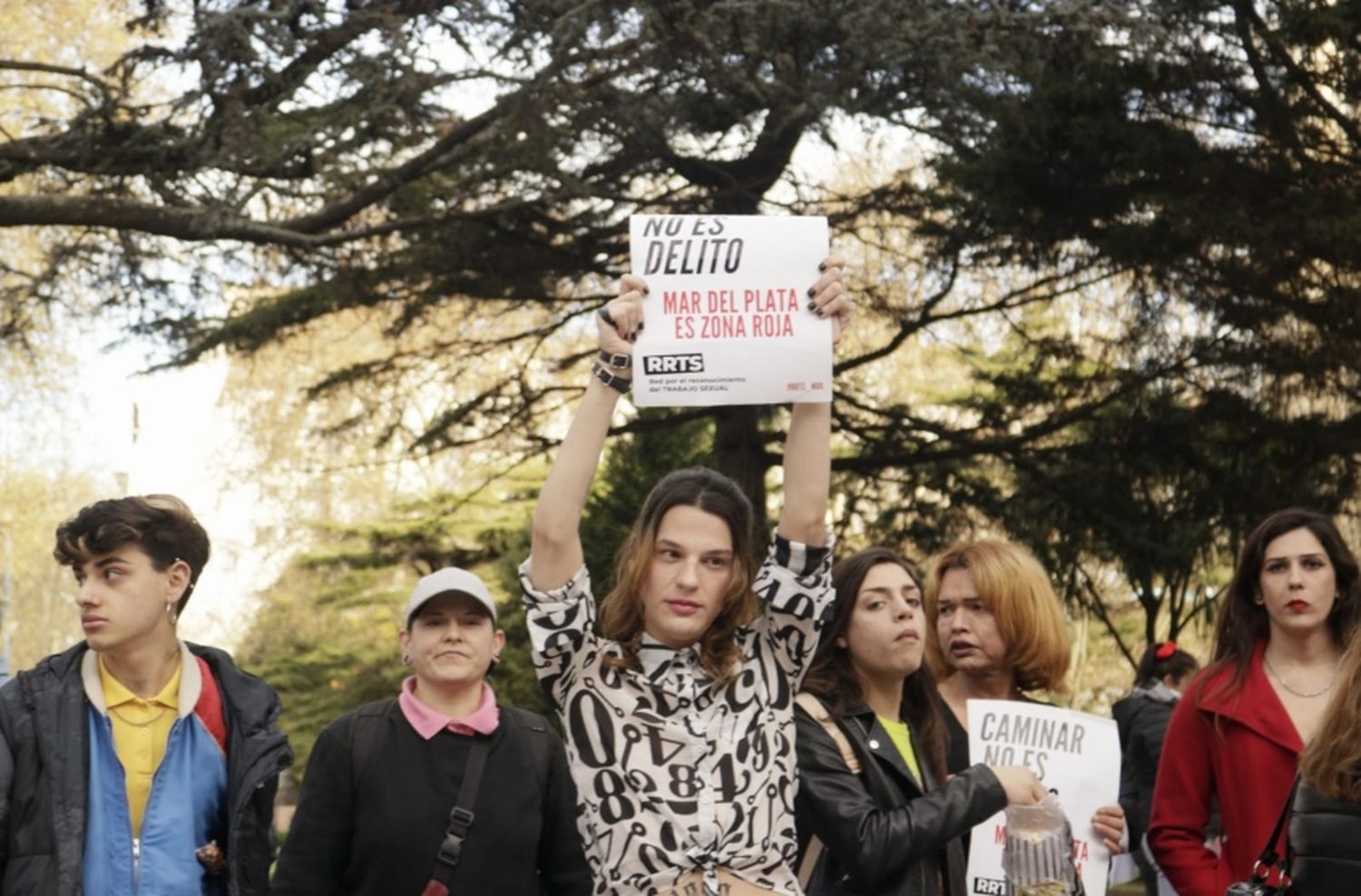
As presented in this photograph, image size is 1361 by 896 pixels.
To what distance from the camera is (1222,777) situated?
5.10 metres

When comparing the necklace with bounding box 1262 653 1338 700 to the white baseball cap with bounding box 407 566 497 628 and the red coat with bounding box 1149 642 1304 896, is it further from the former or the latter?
the white baseball cap with bounding box 407 566 497 628

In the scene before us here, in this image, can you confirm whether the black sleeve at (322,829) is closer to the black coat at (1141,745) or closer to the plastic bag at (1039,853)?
the plastic bag at (1039,853)

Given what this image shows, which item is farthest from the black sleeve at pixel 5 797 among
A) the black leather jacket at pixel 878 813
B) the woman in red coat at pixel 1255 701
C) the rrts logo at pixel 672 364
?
the woman in red coat at pixel 1255 701

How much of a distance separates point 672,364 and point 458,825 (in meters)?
1.18

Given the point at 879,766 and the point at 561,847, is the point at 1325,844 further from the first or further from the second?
the point at 561,847

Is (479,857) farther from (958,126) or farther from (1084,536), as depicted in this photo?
(1084,536)

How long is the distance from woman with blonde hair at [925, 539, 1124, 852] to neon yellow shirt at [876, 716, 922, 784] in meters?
0.54

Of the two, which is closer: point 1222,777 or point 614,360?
point 614,360

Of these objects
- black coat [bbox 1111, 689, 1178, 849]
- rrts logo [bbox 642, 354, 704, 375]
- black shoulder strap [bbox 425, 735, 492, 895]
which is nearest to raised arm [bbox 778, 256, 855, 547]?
rrts logo [bbox 642, 354, 704, 375]

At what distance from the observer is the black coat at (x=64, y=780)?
412 cm

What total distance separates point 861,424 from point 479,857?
11.7 m

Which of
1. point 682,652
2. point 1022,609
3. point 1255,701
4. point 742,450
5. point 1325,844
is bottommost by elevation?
point 1325,844

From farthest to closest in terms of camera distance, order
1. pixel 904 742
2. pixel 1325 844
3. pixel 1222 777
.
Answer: pixel 1222 777 < pixel 904 742 < pixel 1325 844

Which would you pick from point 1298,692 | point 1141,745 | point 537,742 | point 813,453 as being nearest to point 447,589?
point 537,742
